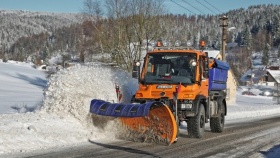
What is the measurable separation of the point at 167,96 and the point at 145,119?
90cm

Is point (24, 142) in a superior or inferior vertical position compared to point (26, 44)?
inferior

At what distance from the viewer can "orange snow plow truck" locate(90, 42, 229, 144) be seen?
10.2m

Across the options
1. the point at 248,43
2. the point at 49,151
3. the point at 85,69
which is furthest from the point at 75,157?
the point at 248,43

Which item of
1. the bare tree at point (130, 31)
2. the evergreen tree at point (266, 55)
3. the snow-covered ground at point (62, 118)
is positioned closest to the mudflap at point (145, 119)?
the snow-covered ground at point (62, 118)

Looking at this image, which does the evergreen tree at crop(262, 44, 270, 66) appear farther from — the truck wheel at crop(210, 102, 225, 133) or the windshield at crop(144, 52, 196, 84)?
the windshield at crop(144, 52, 196, 84)

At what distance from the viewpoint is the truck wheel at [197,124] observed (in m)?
11.3

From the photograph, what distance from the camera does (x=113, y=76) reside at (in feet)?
51.6

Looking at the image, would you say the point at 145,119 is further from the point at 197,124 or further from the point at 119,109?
the point at 197,124

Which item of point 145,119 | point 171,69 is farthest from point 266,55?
point 145,119

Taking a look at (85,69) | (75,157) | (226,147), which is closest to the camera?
(75,157)

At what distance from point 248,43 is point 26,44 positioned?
306 ft

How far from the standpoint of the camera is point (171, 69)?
11.5 metres

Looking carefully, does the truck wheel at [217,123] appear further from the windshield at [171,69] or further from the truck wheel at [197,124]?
the windshield at [171,69]

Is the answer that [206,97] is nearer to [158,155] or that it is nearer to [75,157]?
[158,155]
